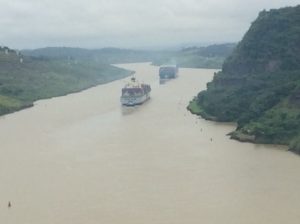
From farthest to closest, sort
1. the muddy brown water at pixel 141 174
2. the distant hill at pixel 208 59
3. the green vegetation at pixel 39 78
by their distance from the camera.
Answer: the distant hill at pixel 208 59 < the green vegetation at pixel 39 78 < the muddy brown water at pixel 141 174

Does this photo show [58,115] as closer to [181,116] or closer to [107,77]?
[181,116]

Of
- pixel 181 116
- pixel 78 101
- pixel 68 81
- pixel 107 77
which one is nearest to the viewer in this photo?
pixel 181 116

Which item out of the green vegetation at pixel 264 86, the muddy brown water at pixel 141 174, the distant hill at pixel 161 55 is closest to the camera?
the muddy brown water at pixel 141 174

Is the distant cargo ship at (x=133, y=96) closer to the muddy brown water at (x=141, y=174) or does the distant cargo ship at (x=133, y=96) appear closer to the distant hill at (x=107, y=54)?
the muddy brown water at (x=141, y=174)

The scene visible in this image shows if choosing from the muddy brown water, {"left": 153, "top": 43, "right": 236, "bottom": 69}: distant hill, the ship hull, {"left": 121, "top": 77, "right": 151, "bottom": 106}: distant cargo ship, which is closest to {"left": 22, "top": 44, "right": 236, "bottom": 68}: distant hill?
{"left": 153, "top": 43, "right": 236, "bottom": 69}: distant hill

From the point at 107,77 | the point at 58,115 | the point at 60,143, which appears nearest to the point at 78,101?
the point at 58,115

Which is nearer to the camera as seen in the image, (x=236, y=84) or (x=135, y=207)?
(x=135, y=207)

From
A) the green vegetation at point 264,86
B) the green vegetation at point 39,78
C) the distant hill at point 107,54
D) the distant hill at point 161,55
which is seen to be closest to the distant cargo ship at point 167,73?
the green vegetation at point 39,78
